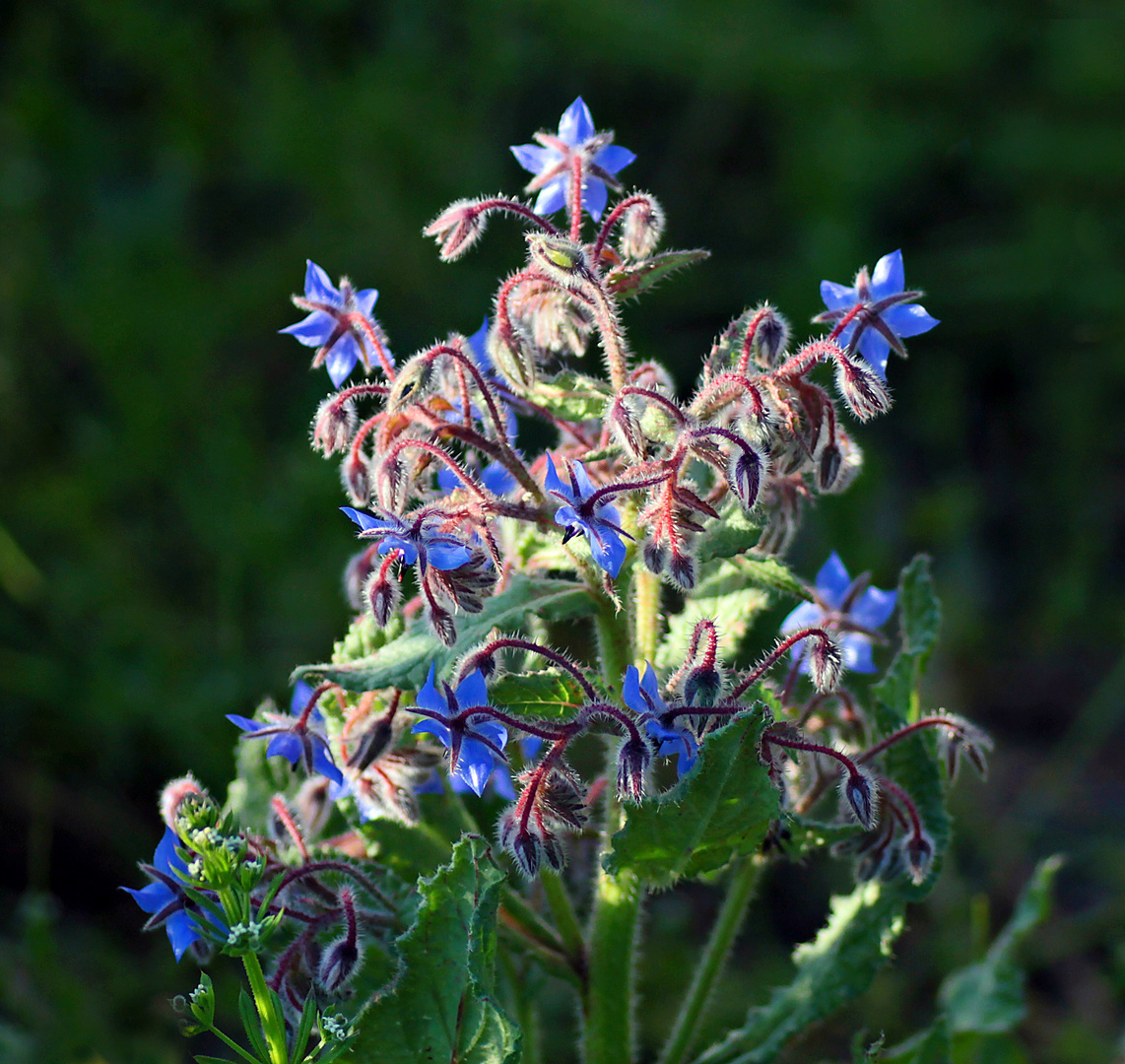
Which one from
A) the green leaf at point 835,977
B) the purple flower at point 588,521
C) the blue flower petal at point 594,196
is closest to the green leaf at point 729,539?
the purple flower at point 588,521

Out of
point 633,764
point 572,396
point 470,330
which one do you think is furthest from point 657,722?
point 470,330

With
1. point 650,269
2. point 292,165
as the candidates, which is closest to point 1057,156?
point 292,165

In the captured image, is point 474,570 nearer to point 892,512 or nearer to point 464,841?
point 464,841

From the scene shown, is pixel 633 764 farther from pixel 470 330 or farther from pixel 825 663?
pixel 470 330

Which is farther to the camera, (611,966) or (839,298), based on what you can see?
(611,966)

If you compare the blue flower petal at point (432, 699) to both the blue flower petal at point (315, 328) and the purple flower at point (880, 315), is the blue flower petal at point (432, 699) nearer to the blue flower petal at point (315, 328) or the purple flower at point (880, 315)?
the blue flower petal at point (315, 328)

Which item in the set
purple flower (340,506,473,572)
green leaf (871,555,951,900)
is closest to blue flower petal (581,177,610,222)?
purple flower (340,506,473,572)
